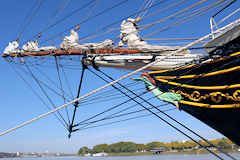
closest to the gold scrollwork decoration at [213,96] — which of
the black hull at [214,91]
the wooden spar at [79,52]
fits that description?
the black hull at [214,91]

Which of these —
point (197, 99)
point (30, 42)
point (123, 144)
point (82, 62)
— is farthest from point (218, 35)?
point (123, 144)

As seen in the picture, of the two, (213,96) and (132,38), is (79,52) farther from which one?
(213,96)

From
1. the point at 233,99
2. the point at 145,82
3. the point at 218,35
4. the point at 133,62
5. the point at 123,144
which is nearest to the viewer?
the point at 233,99

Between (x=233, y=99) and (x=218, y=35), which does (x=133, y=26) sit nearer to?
(x=218, y=35)

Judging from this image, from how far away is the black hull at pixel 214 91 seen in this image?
4273mm

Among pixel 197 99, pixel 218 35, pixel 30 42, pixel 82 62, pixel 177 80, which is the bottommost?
pixel 197 99

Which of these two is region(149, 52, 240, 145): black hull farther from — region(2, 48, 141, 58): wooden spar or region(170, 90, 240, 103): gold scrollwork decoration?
region(2, 48, 141, 58): wooden spar

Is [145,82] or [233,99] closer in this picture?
[233,99]

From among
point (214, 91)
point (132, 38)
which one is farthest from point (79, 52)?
point (214, 91)

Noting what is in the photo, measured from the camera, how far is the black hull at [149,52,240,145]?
14.0 ft

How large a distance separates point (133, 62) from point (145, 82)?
71 centimetres

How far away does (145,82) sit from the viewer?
5629mm

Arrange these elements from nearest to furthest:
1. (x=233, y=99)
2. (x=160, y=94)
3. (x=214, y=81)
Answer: (x=233, y=99) → (x=214, y=81) → (x=160, y=94)

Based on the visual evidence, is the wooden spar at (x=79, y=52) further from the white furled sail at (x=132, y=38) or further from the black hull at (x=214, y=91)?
the black hull at (x=214, y=91)
